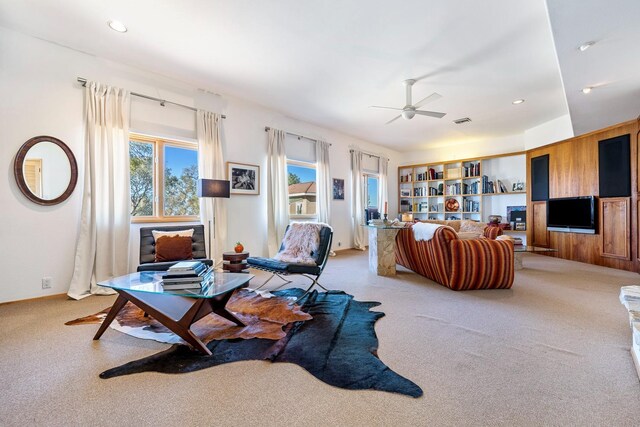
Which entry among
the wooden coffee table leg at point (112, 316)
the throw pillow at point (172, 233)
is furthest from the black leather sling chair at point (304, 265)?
the wooden coffee table leg at point (112, 316)

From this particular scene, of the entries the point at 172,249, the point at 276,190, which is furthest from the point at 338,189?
the point at 172,249

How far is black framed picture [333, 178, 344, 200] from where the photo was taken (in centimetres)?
671

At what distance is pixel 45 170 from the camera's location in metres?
3.20

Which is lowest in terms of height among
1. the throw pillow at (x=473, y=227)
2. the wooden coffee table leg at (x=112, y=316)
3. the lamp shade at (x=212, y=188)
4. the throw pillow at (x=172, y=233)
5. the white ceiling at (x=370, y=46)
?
the wooden coffee table leg at (x=112, y=316)

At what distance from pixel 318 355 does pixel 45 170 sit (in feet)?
12.0

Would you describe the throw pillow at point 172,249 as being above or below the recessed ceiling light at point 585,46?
below

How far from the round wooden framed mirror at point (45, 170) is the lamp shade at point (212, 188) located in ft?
4.54

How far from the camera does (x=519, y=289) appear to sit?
347 centimetres

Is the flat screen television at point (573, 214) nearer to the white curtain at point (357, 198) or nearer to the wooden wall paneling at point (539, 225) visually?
the wooden wall paneling at point (539, 225)

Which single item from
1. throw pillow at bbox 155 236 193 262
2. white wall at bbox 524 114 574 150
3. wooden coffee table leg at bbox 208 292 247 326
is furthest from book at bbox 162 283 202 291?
white wall at bbox 524 114 574 150

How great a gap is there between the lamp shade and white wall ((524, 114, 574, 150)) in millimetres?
6313

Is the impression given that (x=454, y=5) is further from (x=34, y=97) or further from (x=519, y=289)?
(x=34, y=97)

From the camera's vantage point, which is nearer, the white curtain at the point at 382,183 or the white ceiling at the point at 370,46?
the white ceiling at the point at 370,46

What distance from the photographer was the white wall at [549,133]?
554 centimetres
